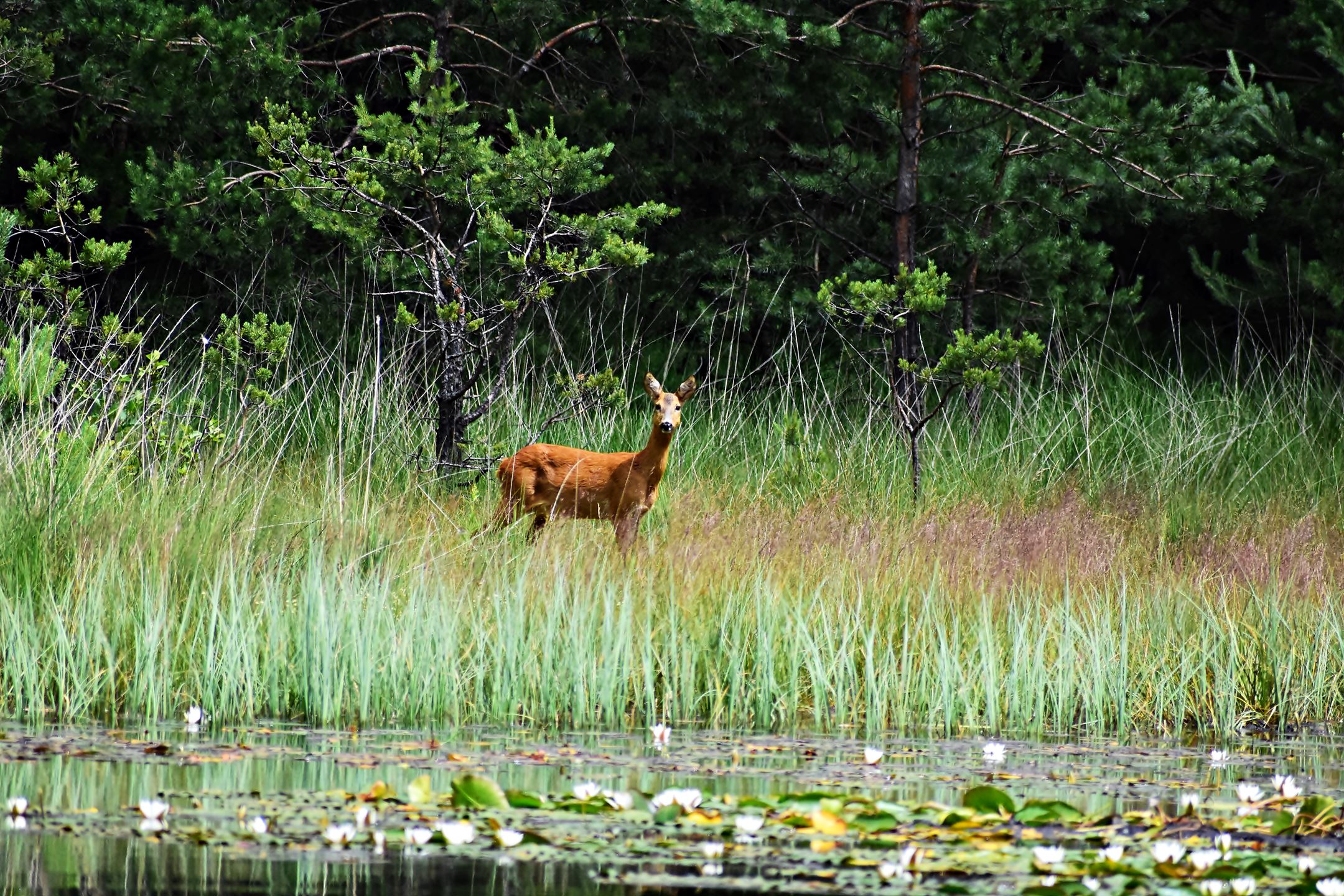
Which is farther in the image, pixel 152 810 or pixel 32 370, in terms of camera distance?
pixel 32 370

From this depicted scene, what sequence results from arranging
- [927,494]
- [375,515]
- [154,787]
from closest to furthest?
[154,787] → [375,515] → [927,494]

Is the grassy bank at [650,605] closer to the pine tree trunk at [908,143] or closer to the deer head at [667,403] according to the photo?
the deer head at [667,403]

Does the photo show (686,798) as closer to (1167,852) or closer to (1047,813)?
(1047,813)

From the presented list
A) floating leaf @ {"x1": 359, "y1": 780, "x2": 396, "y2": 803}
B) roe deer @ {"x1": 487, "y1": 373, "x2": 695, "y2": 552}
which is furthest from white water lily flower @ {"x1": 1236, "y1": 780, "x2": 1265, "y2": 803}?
roe deer @ {"x1": 487, "y1": 373, "x2": 695, "y2": 552}

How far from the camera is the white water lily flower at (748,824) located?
12.8 ft

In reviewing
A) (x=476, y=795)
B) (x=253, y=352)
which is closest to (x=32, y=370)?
(x=253, y=352)

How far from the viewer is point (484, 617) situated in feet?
21.1

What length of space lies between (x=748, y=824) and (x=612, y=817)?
1.35ft

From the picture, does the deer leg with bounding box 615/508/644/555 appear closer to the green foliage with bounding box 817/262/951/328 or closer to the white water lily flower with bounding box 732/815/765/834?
the green foliage with bounding box 817/262/951/328

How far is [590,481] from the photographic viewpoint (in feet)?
28.1

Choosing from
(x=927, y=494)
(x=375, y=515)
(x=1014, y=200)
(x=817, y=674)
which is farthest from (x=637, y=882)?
(x=1014, y=200)

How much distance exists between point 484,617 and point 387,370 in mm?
4518

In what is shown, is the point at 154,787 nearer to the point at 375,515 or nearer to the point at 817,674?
the point at 817,674

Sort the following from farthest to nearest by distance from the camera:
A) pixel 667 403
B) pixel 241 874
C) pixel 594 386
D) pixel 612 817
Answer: pixel 594 386 < pixel 667 403 < pixel 612 817 < pixel 241 874
